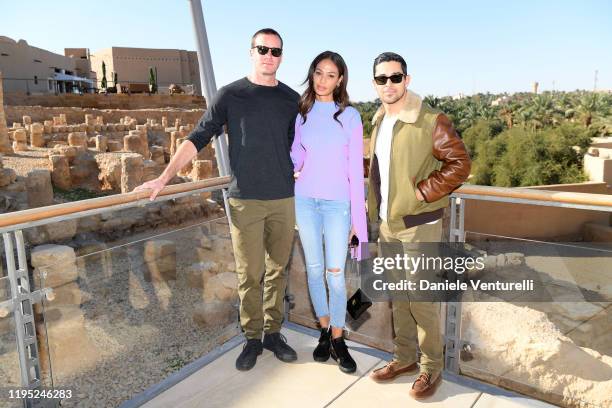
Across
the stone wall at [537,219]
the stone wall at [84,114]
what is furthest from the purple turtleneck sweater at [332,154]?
the stone wall at [84,114]

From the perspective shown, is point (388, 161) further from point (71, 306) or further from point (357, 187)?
point (71, 306)

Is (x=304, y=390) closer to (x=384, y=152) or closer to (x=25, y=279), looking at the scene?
(x=384, y=152)

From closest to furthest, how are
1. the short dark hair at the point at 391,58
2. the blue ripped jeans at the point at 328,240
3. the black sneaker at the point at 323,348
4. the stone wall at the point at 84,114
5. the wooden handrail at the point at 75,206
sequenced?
the wooden handrail at the point at 75,206 → the short dark hair at the point at 391,58 → the blue ripped jeans at the point at 328,240 → the black sneaker at the point at 323,348 → the stone wall at the point at 84,114

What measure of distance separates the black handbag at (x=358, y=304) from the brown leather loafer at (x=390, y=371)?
445mm

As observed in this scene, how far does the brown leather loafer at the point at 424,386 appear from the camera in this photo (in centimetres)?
254

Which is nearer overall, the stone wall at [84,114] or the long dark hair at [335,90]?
the long dark hair at [335,90]

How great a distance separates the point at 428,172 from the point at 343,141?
1.58 feet

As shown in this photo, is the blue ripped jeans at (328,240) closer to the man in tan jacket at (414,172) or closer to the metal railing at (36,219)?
the man in tan jacket at (414,172)

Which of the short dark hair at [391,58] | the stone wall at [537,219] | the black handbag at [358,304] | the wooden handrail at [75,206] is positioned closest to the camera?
the wooden handrail at [75,206]

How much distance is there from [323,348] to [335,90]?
5.18ft

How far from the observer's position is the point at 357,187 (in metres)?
2.60

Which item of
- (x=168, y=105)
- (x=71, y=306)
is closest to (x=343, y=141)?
(x=71, y=306)

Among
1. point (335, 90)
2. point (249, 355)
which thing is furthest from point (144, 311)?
point (335, 90)

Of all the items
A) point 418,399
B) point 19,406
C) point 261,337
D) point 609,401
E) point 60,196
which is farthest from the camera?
point 60,196
